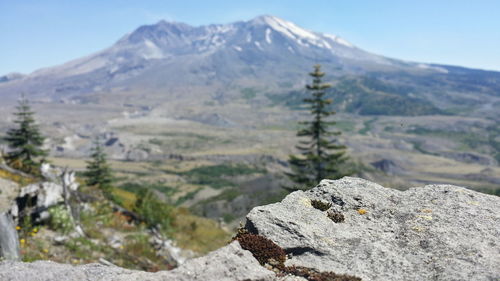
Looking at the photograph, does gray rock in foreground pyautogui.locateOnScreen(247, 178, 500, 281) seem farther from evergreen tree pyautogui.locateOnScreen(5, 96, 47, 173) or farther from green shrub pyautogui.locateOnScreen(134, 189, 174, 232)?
evergreen tree pyautogui.locateOnScreen(5, 96, 47, 173)

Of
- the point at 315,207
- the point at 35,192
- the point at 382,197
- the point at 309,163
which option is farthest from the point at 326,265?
the point at 309,163

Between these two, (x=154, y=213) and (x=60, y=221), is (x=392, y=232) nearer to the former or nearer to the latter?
(x=60, y=221)

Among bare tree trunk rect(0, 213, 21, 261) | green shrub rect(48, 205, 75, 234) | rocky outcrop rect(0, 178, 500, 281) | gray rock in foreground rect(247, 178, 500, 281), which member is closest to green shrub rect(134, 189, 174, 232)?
green shrub rect(48, 205, 75, 234)

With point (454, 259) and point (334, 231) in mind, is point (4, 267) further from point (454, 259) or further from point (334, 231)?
point (454, 259)

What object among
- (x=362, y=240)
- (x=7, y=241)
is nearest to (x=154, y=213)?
(x=7, y=241)

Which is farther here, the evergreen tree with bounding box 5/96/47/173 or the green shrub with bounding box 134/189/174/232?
the evergreen tree with bounding box 5/96/47/173

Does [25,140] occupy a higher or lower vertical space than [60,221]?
higher
